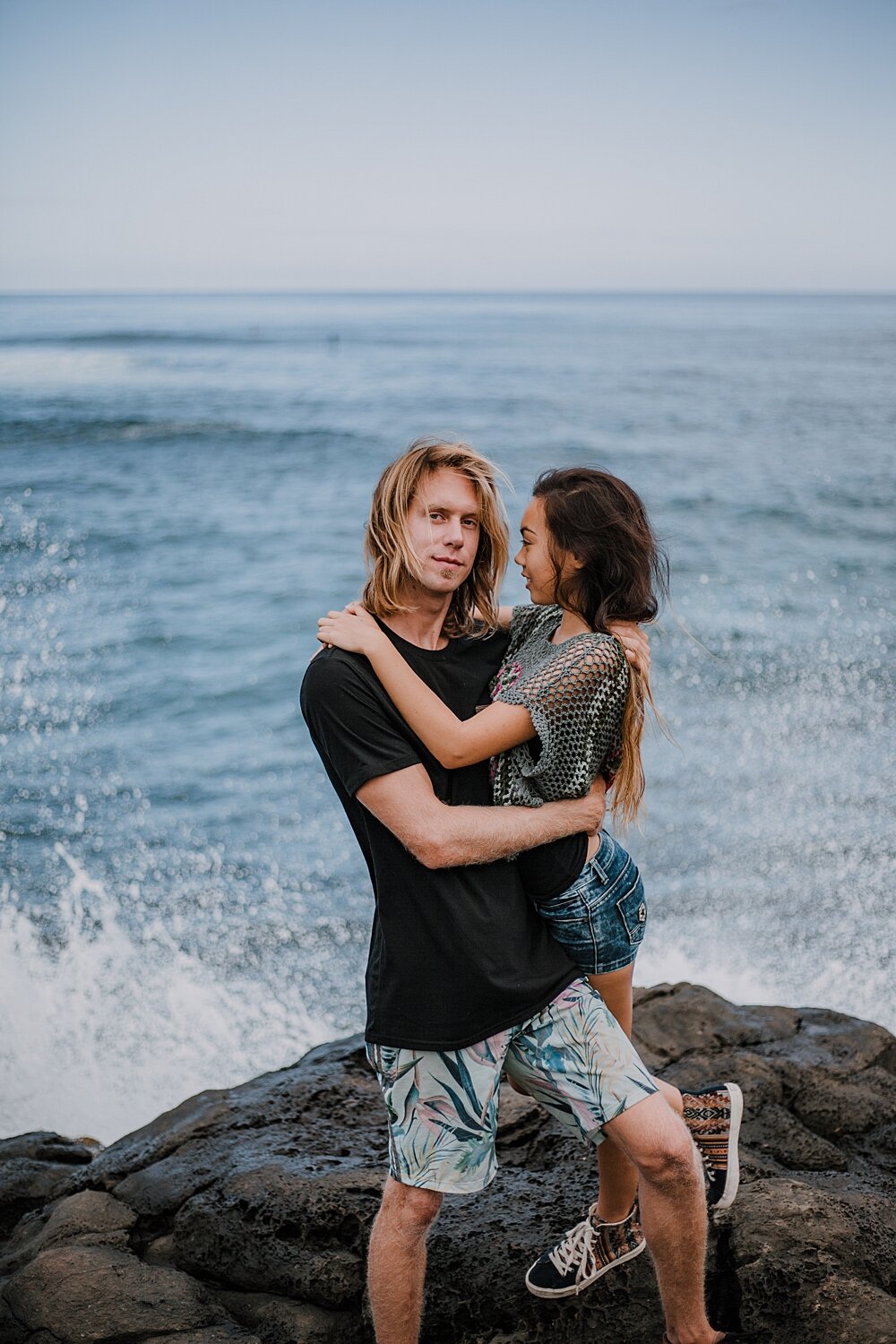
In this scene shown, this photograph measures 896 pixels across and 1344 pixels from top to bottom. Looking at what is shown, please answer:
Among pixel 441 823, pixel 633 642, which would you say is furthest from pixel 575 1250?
pixel 633 642

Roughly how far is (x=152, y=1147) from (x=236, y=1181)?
23.0 inches

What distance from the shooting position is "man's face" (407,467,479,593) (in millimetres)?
2834

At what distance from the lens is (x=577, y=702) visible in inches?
104

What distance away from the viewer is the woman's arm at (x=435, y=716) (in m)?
2.63

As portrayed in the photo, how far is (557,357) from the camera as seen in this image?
43312 mm

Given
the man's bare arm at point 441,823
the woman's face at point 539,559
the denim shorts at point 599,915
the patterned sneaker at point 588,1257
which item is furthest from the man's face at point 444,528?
the patterned sneaker at point 588,1257

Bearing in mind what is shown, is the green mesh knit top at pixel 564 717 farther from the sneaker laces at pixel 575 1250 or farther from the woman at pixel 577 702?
the sneaker laces at pixel 575 1250

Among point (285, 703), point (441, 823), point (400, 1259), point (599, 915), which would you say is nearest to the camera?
point (441, 823)

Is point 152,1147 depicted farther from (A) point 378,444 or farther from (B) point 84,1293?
(A) point 378,444

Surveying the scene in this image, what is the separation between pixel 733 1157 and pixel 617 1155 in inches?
14.5

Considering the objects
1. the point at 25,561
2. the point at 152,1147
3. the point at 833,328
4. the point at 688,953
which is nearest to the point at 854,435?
the point at 25,561

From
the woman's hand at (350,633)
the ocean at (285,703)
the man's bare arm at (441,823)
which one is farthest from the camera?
the ocean at (285,703)

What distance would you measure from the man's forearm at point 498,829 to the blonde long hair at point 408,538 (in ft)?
1.81

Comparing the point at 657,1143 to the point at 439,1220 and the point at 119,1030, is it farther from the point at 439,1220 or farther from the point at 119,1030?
the point at 119,1030
